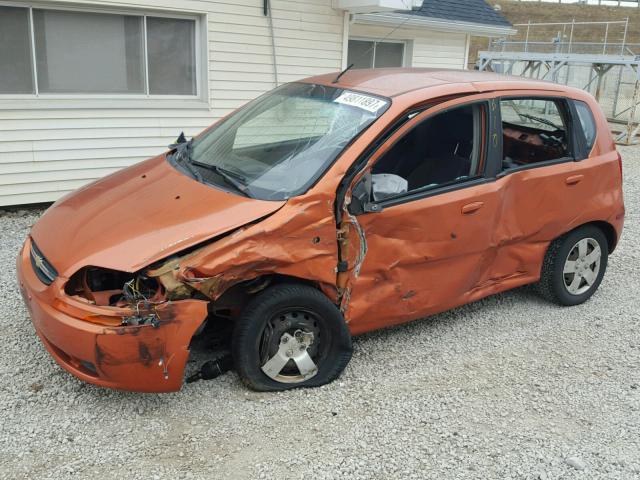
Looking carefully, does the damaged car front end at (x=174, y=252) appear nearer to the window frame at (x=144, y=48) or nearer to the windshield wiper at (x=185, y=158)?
the windshield wiper at (x=185, y=158)

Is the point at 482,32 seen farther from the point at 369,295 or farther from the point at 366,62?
the point at 369,295

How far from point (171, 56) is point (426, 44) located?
4.76 m

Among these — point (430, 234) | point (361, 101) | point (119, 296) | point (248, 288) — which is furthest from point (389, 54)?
point (119, 296)

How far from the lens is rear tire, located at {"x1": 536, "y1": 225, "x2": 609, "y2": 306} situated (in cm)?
467

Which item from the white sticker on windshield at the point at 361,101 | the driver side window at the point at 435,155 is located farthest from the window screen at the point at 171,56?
the white sticker on windshield at the point at 361,101

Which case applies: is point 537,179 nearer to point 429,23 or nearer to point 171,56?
point 171,56

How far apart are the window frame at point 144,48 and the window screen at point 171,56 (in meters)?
0.06

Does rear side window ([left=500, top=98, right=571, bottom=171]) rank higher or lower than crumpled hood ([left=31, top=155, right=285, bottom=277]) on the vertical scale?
higher

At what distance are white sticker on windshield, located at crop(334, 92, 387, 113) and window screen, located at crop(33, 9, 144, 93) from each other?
4.31m

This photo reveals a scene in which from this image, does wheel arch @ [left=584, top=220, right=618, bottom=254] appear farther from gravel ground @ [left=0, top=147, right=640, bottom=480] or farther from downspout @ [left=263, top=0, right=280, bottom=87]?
downspout @ [left=263, top=0, right=280, bottom=87]

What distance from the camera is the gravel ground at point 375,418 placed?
2.97m

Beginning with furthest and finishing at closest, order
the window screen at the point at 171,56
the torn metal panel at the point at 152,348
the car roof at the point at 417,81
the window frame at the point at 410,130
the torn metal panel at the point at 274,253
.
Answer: the window screen at the point at 171,56, the car roof at the point at 417,81, the window frame at the point at 410,130, the torn metal panel at the point at 274,253, the torn metal panel at the point at 152,348

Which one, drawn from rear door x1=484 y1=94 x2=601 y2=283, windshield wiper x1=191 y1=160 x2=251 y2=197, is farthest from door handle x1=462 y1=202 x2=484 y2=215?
windshield wiper x1=191 y1=160 x2=251 y2=197

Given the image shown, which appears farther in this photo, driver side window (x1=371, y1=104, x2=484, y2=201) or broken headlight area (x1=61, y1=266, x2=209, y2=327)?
driver side window (x1=371, y1=104, x2=484, y2=201)
